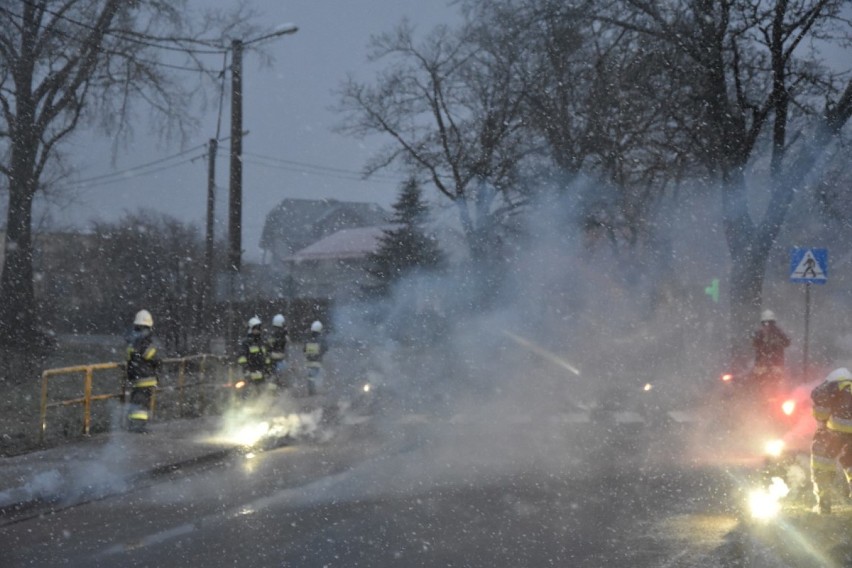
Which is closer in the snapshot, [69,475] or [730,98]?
[69,475]

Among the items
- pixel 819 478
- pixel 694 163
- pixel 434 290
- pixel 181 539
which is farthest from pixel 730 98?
pixel 434 290

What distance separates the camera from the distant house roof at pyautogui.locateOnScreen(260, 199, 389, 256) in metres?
83.0

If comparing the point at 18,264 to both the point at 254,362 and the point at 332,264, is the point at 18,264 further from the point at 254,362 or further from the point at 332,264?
the point at 332,264

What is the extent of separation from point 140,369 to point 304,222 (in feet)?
242

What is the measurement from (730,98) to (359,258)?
3750cm

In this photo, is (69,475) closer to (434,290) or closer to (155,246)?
(155,246)

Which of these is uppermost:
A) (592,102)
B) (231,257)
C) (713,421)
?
(592,102)

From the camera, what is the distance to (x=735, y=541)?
6.88 meters

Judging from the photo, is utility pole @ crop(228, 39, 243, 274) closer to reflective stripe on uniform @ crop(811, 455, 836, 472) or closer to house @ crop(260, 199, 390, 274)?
reflective stripe on uniform @ crop(811, 455, 836, 472)

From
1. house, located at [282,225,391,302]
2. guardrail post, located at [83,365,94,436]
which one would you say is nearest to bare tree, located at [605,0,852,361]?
guardrail post, located at [83,365,94,436]

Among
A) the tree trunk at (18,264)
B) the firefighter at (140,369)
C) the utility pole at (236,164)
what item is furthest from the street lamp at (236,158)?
the tree trunk at (18,264)

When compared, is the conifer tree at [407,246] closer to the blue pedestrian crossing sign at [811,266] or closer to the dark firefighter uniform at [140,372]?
the blue pedestrian crossing sign at [811,266]

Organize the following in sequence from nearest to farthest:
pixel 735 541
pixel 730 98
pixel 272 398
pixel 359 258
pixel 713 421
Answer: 1. pixel 735 541
2. pixel 713 421
3. pixel 272 398
4. pixel 730 98
5. pixel 359 258

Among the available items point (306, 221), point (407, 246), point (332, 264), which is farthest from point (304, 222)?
point (407, 246)
